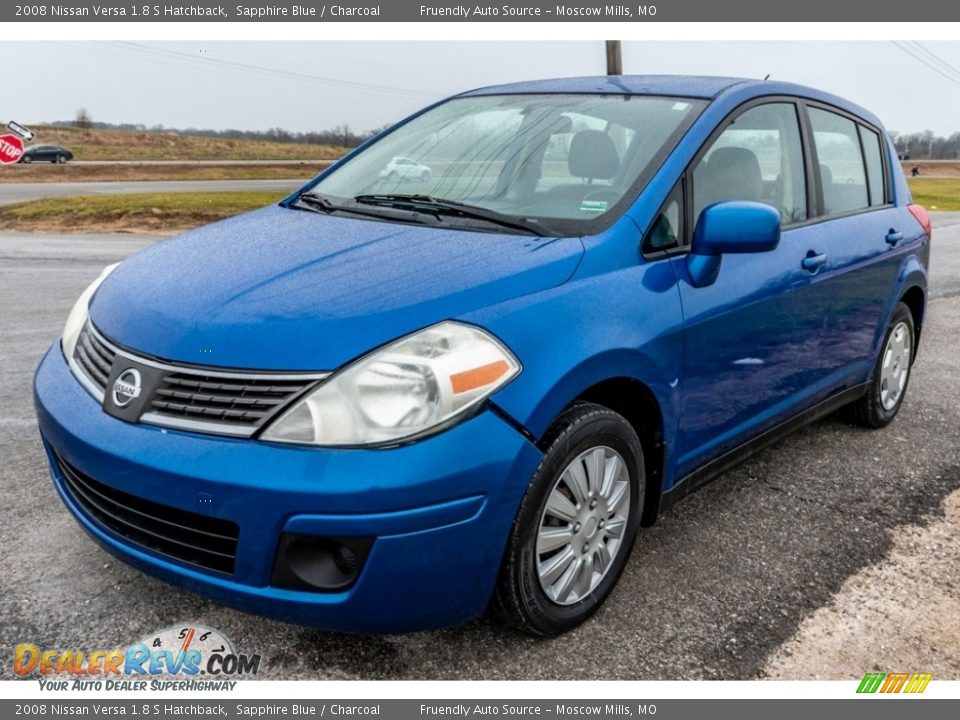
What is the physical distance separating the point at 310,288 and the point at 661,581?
1.58 m

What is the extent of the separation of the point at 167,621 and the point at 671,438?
1.71m

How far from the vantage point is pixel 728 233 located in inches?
114

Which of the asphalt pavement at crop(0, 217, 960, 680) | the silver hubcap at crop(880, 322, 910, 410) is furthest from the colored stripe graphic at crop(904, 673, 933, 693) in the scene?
the silver hubcap at crop(880, 322, 910, 410)

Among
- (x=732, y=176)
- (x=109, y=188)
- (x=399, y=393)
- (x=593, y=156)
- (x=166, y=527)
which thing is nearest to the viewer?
(x=399, y=393)

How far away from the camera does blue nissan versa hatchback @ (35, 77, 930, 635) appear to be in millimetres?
2162

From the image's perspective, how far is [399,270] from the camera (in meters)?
2.54

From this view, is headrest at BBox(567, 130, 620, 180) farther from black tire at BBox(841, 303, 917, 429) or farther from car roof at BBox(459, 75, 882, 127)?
black tire at BBox(841, 303, 917, 429)

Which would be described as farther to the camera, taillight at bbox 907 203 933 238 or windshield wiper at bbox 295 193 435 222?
taillight at bbox 907 203 933 238

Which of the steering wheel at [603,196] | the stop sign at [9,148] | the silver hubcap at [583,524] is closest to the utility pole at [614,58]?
the stop sign at [9,148]

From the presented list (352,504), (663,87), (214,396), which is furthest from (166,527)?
(663,87)

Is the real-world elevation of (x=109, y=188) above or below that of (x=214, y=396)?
below

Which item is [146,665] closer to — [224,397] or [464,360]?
[224,397]

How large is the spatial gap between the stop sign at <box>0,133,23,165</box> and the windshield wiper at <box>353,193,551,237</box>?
31.0 feet

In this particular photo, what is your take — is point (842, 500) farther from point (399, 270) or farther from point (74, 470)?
point (74, 470)
